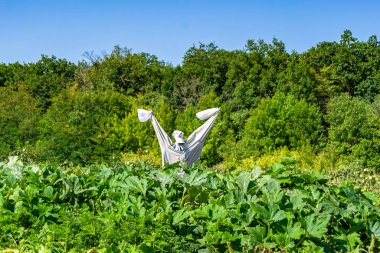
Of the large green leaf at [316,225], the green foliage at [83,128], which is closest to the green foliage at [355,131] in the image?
the green foliage at [83,128]

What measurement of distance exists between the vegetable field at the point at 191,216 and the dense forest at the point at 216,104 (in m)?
14.5

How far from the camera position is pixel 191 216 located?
11.3 ft

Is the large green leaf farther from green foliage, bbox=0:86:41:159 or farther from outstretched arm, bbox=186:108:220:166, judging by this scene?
green foliage, bbox=0:86:41:159

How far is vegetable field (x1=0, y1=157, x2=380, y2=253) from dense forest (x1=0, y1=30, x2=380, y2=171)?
47.4ft

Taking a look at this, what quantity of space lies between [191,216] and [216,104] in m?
27.2

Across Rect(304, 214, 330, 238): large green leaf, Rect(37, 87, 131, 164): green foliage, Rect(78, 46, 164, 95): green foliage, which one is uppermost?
Rect(78, 46, 164, 95): green foliage

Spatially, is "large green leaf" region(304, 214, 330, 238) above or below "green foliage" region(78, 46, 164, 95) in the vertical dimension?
below

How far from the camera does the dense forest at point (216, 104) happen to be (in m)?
23.2

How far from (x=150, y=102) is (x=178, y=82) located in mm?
2995

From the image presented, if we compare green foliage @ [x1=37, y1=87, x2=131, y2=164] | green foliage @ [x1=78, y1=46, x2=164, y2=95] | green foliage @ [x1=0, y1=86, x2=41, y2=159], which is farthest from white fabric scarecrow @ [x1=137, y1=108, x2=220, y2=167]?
green foliage @ [x1=78, y1=46, x2=164, y2=95]

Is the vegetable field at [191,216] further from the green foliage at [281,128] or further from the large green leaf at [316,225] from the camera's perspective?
the green foliage at [281,128]

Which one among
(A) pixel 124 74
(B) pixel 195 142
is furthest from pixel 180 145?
(A) pixel 124 74

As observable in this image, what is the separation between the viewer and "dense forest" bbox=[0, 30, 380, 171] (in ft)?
76.2

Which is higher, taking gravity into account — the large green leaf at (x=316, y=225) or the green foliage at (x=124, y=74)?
the green foliage at (x=124, y=74)
